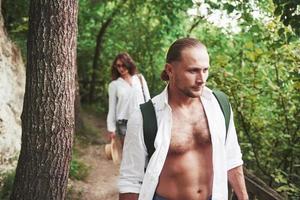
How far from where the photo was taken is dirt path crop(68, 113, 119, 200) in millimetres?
7457

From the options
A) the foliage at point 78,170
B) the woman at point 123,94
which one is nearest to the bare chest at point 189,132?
the woman at point 123,94

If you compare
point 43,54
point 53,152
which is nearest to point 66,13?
point 43,54

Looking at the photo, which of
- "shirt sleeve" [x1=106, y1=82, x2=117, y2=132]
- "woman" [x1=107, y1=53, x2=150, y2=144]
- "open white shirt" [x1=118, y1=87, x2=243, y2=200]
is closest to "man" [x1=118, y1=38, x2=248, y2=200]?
"open white shirt" [x1=118, y1=87, x2=243, y2=200]

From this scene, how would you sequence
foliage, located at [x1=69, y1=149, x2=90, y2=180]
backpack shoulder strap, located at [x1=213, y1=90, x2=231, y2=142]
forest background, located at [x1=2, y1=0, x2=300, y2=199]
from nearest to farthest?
1. backpack shoulder strap, located at [x1=213, y1=90, x2=231, y2=142]
2. forest background, located at [x1=2, y1=0, x2=300, y2=199]
3. foliage, located at [x1=69, y1=149, x2=90, y2=180]

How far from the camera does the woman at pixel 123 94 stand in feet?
21.8

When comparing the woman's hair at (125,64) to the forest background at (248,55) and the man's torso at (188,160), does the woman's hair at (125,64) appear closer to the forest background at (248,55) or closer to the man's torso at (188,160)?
the forest background at (248,55)

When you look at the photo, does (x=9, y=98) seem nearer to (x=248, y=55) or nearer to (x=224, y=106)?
(x=248, y=55)

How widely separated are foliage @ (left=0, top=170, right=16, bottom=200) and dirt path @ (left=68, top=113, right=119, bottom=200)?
2.90ft

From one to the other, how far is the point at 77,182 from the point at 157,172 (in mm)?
5064

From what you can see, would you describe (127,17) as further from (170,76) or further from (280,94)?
(170,76)

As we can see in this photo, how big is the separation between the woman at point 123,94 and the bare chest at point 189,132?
11.5 ft

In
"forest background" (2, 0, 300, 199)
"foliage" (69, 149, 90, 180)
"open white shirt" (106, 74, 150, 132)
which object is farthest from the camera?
"foliage" (69, 149, 90, 180)

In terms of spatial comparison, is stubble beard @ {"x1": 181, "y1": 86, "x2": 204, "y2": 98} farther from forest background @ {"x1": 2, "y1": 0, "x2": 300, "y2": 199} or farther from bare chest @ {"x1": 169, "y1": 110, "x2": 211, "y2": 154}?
forest background @ {"x1": 2, "y1": 0, "x2": 300, "y2": 199}

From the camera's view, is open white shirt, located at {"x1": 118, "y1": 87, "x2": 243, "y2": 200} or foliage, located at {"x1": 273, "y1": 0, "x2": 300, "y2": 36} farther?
foliage, located at {"x1": 273, "y1": 0, "x2": 300, "y2": 36}
